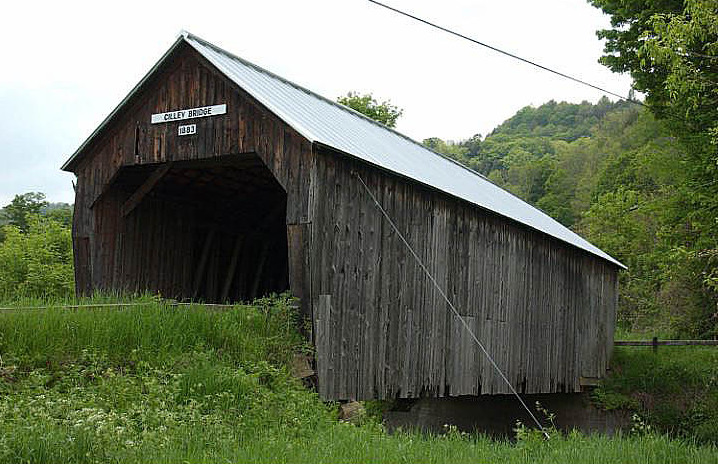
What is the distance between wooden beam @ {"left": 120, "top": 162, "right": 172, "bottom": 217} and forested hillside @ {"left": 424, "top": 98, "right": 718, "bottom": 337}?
27.1 ft

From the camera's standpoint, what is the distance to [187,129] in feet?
40.2

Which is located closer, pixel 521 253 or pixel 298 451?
pixel 298 451

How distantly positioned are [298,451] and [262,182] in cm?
1013

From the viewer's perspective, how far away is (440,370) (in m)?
13.8

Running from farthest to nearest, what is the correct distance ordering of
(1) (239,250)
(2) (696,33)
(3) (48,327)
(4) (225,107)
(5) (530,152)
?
(5) (530,152)
(1) (239,250)
(4) (225,107)
(2) (696,33)
(3) (48,327)

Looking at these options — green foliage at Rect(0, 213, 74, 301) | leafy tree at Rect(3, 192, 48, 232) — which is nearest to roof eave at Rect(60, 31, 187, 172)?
green foliage at Rect(0, 213, 74, 301)

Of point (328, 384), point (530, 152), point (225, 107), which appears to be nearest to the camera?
point (328, 384)

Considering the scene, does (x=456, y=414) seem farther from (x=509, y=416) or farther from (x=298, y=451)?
(x=298, y=451)

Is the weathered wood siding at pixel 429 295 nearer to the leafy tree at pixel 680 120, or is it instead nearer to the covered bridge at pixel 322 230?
the covered bridge at pixel 322 230

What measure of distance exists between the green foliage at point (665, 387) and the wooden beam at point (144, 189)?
13283 millimetres

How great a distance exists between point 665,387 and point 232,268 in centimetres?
1232

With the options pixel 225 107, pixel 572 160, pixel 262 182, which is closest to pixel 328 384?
pixel 225 107

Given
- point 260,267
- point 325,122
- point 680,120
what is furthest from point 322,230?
point 680,120

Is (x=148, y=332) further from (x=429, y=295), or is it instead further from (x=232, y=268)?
(x=232, y=268)
